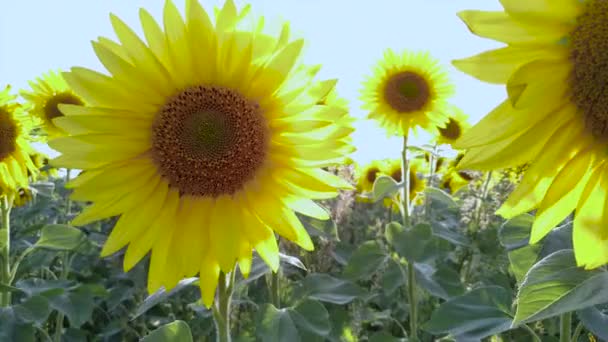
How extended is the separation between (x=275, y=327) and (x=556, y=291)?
1.18 metres

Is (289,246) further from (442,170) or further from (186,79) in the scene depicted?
(442,170)

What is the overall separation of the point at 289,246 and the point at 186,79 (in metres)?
1.58

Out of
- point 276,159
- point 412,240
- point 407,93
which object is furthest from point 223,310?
point 407,93

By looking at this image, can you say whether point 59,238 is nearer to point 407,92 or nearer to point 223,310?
point 223,310

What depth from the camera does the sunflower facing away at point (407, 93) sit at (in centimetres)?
507

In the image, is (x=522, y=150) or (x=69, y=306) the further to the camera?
(x=69, y=306)

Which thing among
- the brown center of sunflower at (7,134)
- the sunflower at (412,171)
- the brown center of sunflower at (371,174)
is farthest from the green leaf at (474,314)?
the brown center of sunflower at (371,174)

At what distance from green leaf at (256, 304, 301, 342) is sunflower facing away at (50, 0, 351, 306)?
1.67ft

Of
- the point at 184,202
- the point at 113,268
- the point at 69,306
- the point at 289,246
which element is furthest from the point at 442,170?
the point at 184,202

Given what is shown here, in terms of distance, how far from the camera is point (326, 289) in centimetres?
312

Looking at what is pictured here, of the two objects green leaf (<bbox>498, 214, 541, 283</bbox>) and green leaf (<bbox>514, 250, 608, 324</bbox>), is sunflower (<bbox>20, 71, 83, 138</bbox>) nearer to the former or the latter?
green leaf (<bbox>498, 214, 541, 283</bbox>)

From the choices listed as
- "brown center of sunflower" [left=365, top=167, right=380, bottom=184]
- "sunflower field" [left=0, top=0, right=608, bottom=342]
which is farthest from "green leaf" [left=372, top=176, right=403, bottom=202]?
"brown center of sunflower" [left=365, top=167, right=380, bottom=184]

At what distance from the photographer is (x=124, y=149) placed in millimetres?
2102

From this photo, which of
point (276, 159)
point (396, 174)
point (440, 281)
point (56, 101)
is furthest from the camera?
point (396, 174)
